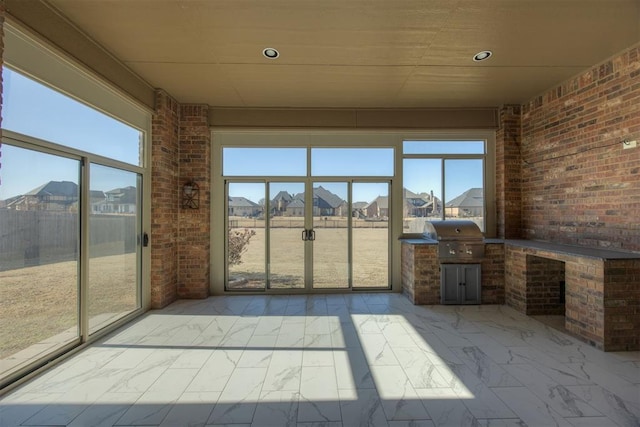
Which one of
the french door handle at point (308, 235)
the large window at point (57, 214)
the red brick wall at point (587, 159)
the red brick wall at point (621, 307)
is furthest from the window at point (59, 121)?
the red brick wall at point (587, 159)

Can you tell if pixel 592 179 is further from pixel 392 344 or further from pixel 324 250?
pixel 324 250

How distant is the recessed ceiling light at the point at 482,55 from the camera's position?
11.0ft

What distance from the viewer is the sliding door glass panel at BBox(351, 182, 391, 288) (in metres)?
5.27

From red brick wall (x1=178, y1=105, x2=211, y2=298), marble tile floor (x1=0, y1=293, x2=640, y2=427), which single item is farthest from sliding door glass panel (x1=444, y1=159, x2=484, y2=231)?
red brick wall (x1=178, y1=105, x2=211, y2=298)

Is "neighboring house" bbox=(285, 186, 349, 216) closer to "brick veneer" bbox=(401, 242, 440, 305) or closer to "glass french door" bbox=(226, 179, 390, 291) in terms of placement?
"glass french door" bbox=(226, 179, 390, 291)

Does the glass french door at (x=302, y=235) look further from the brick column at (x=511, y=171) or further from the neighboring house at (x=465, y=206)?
the brick column at (x=511, y=171)

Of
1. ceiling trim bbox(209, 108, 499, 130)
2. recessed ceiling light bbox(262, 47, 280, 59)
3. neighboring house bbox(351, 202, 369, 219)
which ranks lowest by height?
neighboring house bbox(351, 202, 369, 219)

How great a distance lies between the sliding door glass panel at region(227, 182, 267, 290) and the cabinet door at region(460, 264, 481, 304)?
3272 mm

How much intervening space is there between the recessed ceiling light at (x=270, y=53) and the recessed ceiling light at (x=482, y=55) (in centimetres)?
229

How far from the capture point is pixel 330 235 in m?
5.27

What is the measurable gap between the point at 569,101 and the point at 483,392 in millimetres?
4082

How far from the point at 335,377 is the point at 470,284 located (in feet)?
9.94

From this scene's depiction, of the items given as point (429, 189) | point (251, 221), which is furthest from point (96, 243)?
point (429, 189)

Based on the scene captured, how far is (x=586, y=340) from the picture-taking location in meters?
3.19
